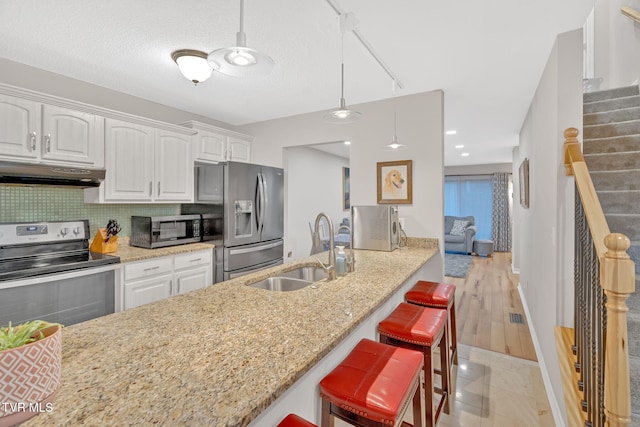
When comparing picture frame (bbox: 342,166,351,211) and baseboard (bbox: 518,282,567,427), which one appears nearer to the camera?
baseboard (bbox: 518,282,567,427)

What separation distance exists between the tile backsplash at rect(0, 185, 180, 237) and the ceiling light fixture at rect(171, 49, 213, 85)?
1601 mm

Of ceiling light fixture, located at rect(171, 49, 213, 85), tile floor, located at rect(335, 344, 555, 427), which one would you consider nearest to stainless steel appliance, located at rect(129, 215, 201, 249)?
ceiling light fixture, located at rect(171, 49, 213, 85)

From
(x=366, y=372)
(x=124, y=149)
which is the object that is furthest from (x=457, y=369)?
(x=124, y=149)

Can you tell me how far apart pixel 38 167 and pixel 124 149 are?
700 mm

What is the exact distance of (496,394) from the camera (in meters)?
2.18

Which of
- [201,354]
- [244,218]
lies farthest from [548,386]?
[244,218]

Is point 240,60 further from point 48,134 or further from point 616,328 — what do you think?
point 48,134

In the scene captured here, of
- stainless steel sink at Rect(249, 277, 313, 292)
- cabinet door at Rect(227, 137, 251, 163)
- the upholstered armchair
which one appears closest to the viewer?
stainless steel sink at Rect(249, 277, 313, 292)

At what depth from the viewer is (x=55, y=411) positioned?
0.65 metres

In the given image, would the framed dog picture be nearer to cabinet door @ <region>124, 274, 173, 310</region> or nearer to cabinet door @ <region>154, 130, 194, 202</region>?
cabinet door @ <region>154, 130, 194, 202</region>

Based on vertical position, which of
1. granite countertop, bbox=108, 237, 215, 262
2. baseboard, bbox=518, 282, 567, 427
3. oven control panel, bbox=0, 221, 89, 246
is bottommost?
baseboard, bbox=518, 282, 567, 427

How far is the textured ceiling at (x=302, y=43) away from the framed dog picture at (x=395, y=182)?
29.4 inches

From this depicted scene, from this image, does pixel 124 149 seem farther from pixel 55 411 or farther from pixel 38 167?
pixel 55 411

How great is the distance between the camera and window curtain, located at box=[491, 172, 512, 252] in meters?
7.81
